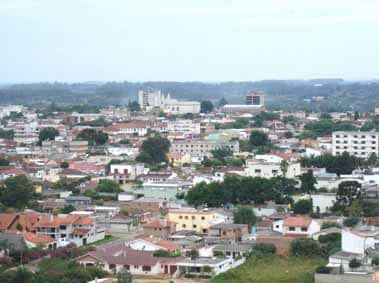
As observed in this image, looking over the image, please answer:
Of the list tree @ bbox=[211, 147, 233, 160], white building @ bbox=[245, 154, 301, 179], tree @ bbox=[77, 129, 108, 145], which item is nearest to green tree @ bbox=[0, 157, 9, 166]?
tree @ bbox=[211, 147, 233, 160]

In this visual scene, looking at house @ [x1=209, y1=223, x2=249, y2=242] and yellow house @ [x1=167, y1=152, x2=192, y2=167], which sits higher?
house @ [x1=209, y1=223, x2=249, y2=242]

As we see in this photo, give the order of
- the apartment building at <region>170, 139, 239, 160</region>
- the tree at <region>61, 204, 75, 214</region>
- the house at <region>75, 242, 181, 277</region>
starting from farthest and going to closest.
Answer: the apartment building at <region>170, 139, 239, 160</region> < the tree at <region>61, 204, 75, 214</region> < the house at <region>75, 242, 181, 277</region>

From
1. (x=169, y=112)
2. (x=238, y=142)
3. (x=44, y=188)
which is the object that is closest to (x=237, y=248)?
(x=44, y=188)

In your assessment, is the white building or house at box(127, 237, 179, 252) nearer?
house at box(127, 237, 179, 252)

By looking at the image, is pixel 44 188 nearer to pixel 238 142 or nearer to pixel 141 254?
pixel 141 254

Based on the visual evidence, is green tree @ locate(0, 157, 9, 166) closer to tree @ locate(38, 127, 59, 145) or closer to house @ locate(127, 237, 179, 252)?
tree @ locate(38, 127, 59, 145)

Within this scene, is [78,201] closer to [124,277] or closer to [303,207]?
[303,207]

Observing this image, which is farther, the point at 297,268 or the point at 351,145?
the point at 351,145
